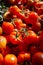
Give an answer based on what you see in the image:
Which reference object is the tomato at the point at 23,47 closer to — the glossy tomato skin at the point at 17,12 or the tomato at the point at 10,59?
the tomato at the point at 10,59

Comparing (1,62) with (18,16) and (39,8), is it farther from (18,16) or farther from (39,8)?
(39,8)

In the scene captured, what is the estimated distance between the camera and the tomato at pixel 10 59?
174 cm

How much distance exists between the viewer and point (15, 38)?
1.95 meters

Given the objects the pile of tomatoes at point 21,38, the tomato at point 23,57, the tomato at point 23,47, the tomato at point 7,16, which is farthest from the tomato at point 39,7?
the tomato at point 23,57

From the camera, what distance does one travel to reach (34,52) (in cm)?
185

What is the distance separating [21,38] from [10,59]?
10.6 inches

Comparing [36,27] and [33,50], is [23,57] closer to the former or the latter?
[33,50]

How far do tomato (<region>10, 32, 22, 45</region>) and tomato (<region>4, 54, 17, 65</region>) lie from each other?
6.3 inches

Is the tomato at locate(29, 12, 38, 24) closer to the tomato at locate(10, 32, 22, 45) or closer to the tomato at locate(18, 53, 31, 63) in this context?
the tomato at locate(10, 32, 22, 45)

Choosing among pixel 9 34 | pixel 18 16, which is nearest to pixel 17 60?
pixel 9 34

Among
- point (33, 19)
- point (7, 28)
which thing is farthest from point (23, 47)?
point (33, 19)

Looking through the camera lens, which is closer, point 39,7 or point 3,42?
point 3,42

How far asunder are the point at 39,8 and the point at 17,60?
907 mm

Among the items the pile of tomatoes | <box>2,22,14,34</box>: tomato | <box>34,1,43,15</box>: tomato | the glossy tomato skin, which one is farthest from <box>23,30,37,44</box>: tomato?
<box>34,1,43,15</box>: tomato
